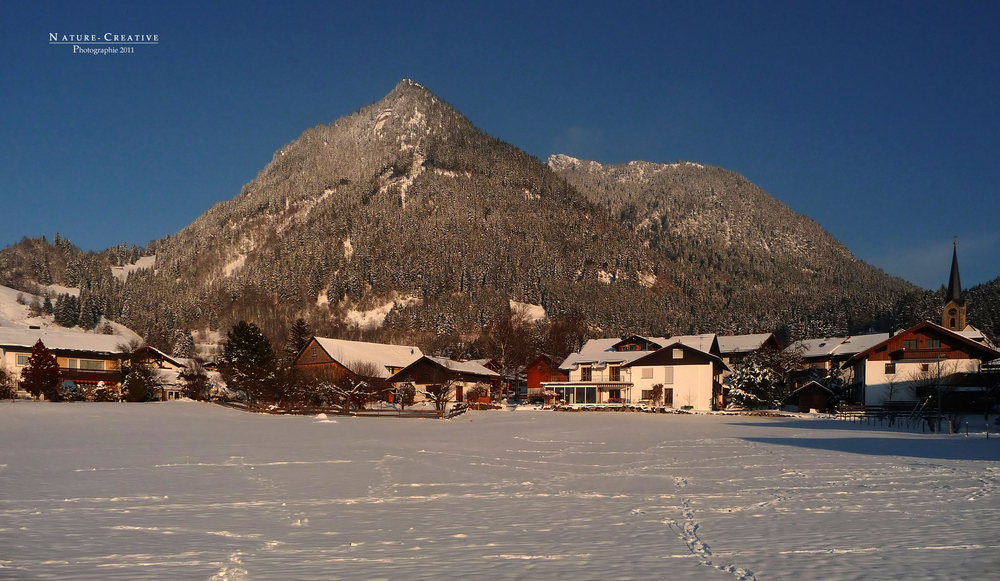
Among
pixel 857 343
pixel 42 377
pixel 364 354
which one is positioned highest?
pixel 857 343

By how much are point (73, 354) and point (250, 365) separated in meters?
27.8

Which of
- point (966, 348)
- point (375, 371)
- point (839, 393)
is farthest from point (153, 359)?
point (966, 348)

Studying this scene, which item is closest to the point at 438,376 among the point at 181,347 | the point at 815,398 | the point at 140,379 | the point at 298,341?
the point at 298,341

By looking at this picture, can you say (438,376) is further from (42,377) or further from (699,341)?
(42,377)

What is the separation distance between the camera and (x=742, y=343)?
92438 mm

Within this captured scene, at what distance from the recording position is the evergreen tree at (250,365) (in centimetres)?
6569

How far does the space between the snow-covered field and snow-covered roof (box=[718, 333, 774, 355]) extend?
200ft

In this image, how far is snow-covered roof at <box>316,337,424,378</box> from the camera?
81.1 m

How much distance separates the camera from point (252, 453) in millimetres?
25953

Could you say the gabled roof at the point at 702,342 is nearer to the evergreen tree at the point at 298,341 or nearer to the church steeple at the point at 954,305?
the church steeple at the point at 954,305

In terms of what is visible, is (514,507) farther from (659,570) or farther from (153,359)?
(153,359)

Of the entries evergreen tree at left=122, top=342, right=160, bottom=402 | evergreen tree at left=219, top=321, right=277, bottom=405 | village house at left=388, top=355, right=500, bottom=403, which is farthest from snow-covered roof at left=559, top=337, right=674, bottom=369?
evergreen tree at left=122, top=342, right=160, bottom=402

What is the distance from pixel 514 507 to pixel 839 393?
6434cm

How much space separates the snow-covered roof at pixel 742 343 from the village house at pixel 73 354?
73.7m
